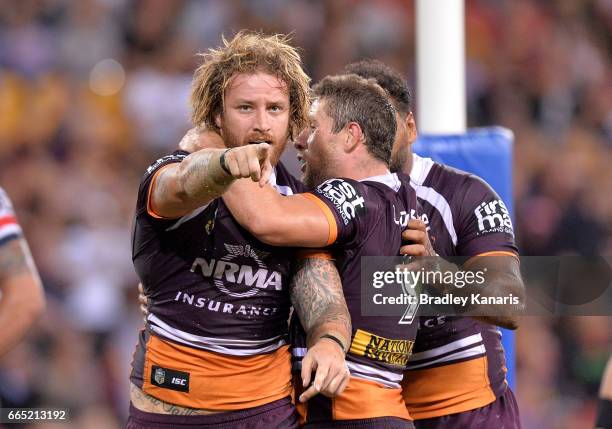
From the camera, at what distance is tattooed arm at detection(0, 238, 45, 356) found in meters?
3.29

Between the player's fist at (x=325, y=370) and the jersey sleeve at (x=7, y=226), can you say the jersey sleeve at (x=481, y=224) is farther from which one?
the jersey sleeve at (x=7, y=226)

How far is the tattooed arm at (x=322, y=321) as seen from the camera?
3061 millimetres

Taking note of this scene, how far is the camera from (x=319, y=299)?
3.34 metres

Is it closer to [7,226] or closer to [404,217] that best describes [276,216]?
[404,217]

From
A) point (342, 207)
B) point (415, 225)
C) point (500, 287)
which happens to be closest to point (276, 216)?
point (342, 207)

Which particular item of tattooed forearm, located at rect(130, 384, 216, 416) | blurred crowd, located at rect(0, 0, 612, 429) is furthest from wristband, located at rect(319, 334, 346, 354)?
blurred crowd, located at rect(0, 0, 612, 429)

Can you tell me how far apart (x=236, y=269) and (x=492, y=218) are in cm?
106

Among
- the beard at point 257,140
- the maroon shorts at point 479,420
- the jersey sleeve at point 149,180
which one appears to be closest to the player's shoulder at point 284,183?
the beard at point 257,140

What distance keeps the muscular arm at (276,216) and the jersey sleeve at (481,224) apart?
0.80 m

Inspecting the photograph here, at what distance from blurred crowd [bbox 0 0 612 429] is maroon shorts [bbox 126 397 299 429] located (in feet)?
11.5

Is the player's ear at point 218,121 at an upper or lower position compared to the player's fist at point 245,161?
upper

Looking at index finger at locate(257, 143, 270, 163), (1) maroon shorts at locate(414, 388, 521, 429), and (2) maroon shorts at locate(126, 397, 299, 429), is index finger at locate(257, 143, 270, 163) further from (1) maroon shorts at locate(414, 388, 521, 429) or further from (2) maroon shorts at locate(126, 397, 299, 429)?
(1) maroon shorts at locate(414, 388, 521, 429)

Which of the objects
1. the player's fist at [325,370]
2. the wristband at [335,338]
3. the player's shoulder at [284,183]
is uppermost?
the player's shoulder at [284,183]

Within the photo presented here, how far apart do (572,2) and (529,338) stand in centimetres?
379
